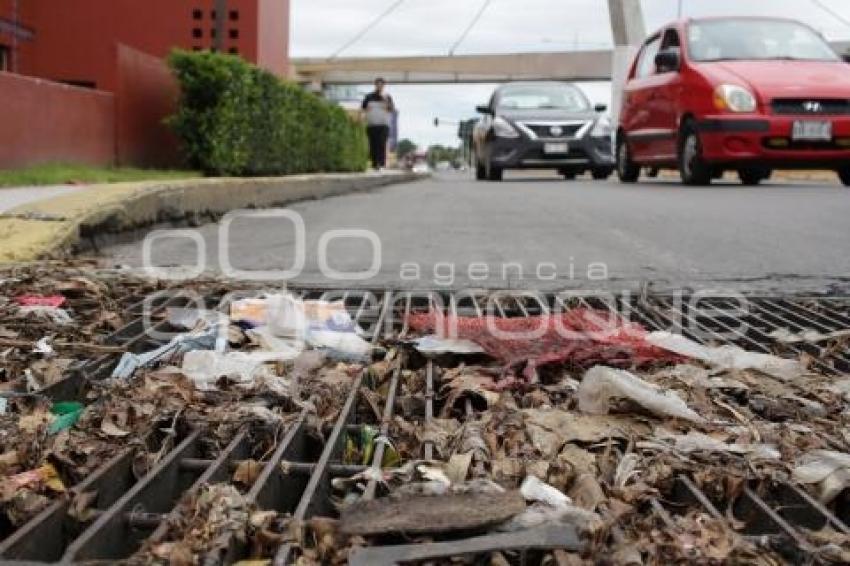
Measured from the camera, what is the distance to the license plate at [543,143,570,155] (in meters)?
13.7

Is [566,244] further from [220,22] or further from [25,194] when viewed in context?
[220,22]

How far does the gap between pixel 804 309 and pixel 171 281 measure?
237 centimetres

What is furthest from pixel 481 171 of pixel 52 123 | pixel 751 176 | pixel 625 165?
pixel 52 123

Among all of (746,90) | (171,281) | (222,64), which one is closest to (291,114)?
(222,64)

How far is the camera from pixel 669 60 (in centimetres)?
1032

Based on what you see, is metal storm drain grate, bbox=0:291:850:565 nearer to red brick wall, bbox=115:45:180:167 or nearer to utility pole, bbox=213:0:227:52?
red brick wall, bbox=115:45:180:167

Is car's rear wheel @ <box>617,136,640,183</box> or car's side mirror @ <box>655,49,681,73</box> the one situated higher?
car's side mirror @ <box>655,49,681,73</box>

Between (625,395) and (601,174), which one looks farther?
(601,174)

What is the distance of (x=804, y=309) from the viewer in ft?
11.2

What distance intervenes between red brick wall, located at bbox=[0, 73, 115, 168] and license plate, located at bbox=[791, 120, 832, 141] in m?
7.23

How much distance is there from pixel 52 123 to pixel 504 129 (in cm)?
659

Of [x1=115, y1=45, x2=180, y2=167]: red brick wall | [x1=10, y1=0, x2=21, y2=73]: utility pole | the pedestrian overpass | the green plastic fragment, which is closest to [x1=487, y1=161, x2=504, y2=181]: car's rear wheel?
[x1=115, y1=45, x2=180, y2=167]: red brick wall

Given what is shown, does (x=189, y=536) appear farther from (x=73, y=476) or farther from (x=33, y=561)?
(x=73, y=476)

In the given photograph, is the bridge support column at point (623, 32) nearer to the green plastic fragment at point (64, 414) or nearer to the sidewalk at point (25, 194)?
the sidewalk at point (25, 194)
